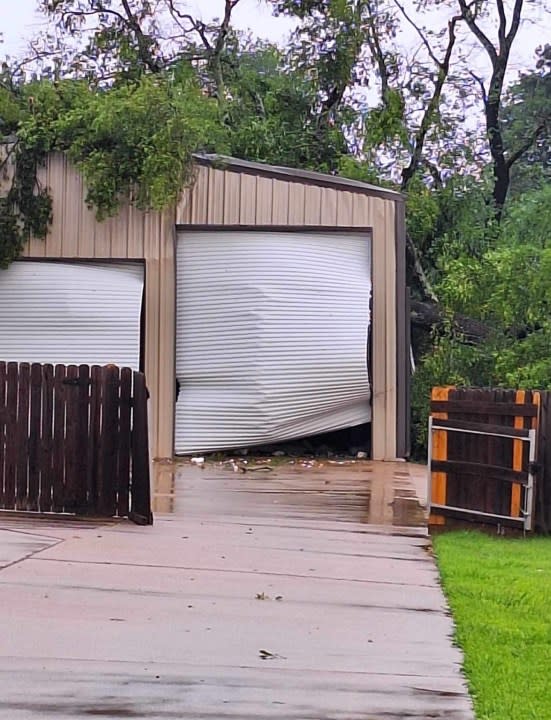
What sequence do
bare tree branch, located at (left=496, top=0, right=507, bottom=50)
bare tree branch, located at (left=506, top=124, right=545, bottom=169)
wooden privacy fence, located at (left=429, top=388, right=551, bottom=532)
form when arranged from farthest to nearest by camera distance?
bare tree branch, located at (left=506, top=124, right=545, bottom=169) → bare tree branch, located at (left=496, top=0, right=507, bottom=50) → wooden privacy fence, located at (left=429, top=388, right=551, bottom=532)

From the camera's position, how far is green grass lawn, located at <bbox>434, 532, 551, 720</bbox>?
14.4 ft

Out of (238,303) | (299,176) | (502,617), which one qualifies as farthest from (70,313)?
(502,617)

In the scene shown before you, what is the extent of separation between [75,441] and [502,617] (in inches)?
181

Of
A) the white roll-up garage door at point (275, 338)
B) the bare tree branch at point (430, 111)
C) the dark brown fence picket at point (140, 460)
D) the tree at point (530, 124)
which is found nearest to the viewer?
the dark brown fence picket at point (140, 460)

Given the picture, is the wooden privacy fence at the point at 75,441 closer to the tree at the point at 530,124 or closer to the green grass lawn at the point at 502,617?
the green grass lawn at the point at 502,617

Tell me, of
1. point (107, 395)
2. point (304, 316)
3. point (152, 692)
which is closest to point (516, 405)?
point (107, 395)

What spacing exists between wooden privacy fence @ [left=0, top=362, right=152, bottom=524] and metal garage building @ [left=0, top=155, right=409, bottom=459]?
7514mm

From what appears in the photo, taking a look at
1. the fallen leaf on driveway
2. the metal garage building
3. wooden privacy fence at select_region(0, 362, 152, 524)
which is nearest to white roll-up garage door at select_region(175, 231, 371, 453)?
the metal garage building

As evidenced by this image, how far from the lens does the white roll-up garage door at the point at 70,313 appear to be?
55.6ft

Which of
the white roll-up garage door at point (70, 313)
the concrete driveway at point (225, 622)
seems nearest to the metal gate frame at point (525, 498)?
the concrete driveway at point (225, 622)

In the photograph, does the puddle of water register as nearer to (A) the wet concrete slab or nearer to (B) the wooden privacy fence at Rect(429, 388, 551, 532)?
(B) the wooden privacy fence at Rect(429, 388, 551, 532)

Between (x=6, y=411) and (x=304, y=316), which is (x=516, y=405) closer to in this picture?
(x=6, y=411)

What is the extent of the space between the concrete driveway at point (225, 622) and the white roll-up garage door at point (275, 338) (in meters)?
6.83

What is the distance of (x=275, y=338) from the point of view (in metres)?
16.7
